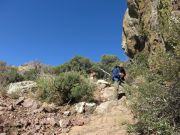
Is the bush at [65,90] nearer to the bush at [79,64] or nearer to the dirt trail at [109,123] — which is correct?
the dirt trail at [109,123]

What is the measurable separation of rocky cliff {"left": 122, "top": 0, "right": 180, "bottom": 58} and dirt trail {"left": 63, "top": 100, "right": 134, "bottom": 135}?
247cm

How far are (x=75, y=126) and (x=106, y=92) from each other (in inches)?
187

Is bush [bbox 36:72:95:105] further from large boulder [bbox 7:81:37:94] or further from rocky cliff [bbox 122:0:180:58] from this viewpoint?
rocky cliff [bbox 122:0:180:58]

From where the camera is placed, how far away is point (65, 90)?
15484 mm

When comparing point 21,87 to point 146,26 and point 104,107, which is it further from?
point 146,26

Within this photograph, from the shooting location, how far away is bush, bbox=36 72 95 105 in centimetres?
1520

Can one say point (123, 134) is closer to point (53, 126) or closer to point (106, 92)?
point (53, 126)

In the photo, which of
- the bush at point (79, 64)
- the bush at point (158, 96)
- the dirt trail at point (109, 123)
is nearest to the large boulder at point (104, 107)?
the dirt trail at point (109, 123)

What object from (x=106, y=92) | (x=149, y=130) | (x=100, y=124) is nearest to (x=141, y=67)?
(x=149, y=130)

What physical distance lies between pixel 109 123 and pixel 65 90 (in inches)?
145

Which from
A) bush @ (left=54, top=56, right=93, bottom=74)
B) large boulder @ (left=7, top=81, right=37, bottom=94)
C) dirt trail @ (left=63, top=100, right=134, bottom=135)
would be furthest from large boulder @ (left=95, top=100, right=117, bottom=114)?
bush @ (left=54, top=56, right=93, bottom=74)

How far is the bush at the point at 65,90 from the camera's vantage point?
15203 mm

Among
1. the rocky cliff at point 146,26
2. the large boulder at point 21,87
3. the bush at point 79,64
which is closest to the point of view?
the rocky cliff at point 146,26

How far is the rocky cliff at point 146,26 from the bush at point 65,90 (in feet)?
8.58
